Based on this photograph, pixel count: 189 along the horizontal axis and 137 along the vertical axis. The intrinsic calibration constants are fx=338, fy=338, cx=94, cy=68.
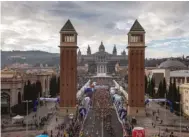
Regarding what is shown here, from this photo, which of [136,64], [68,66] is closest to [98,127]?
[68,66]

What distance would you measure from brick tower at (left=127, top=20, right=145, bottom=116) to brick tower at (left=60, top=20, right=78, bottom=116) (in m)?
11.0

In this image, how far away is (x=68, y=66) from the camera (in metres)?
65.8

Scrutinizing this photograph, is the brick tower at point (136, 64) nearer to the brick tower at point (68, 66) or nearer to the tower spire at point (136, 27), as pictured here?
the tower spire at point (136, 27)

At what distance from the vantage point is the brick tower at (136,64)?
216ft

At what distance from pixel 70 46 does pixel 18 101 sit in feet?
50.1

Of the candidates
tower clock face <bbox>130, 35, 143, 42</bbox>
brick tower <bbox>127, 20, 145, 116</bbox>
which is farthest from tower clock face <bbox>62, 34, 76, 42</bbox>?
tower clock face <bbox>130, 35, 143, 42</bbox>

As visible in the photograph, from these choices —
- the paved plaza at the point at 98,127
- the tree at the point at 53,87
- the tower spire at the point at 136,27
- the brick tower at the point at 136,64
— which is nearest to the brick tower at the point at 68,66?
the paved plaza at the point at 98,127

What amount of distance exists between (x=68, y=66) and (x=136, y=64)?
13.3m

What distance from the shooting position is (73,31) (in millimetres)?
65250

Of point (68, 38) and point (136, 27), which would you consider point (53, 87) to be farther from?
point (136, 27)

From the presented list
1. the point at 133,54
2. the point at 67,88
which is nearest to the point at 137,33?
the point at 133,54

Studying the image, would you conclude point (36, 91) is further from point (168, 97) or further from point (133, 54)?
point (168, 97)

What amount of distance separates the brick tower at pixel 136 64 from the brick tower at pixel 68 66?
10990 millimetres

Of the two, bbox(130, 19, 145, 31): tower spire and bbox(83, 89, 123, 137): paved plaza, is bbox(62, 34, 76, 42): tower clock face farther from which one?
bbox(83, 89, 123, 137): paved plaza
